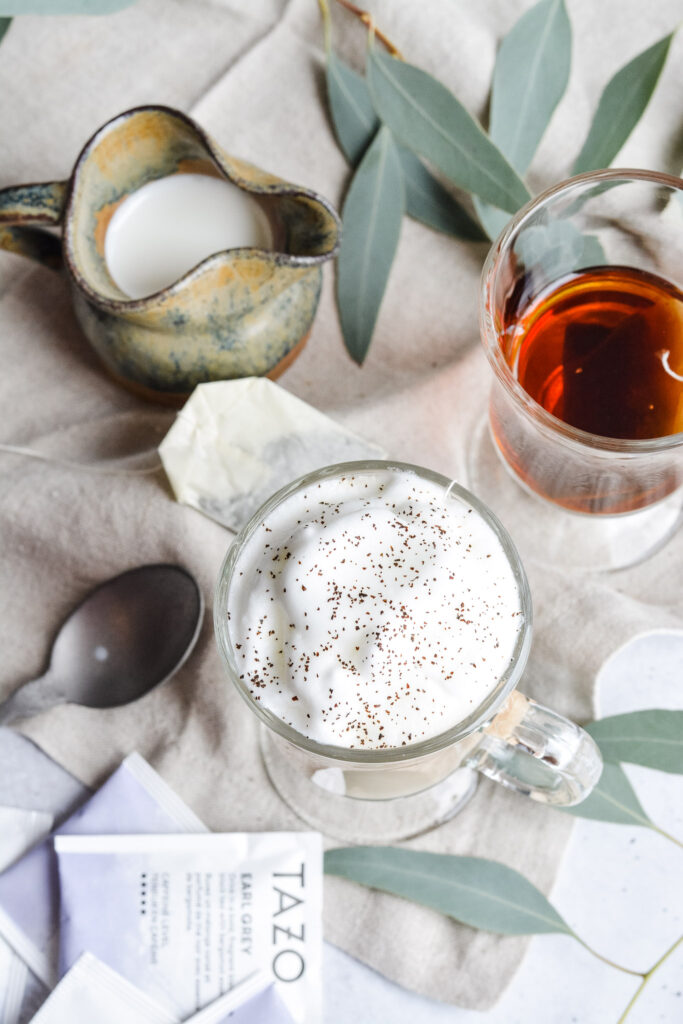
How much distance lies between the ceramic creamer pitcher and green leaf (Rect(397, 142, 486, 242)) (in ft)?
0.49

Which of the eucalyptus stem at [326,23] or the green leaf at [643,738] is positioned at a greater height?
the eucalyptus stem at [326,23]

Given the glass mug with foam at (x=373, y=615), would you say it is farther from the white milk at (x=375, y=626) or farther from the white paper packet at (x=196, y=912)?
the white paper packet at (x=196, y=912)

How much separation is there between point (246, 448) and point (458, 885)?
0.43 meters

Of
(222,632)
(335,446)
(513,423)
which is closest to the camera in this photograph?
(222,632)

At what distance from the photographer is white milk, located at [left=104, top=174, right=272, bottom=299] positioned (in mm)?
876

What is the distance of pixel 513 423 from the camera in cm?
80

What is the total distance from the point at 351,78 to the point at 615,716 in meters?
0.66

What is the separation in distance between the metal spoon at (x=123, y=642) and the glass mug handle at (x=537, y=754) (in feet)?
0.94

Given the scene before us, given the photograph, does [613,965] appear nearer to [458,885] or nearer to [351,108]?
[458,885]

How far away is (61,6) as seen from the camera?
850mm

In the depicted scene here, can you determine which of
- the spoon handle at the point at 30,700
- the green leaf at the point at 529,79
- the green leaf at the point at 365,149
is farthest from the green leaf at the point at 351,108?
the spoon handle at the point at 30,700

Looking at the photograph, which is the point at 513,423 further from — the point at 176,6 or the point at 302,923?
the point at 176,6

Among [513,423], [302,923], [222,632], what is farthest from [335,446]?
[302,923]

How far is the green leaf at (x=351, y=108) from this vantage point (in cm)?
97
